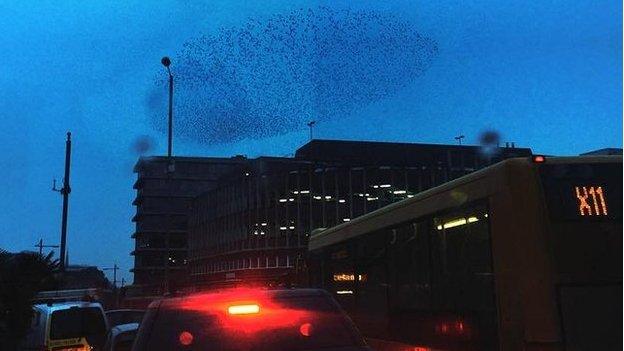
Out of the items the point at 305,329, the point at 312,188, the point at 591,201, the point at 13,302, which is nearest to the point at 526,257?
the point at 591,201

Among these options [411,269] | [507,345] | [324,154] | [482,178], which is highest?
[324,154]

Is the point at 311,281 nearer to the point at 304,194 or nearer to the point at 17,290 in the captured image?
the point at 17,290

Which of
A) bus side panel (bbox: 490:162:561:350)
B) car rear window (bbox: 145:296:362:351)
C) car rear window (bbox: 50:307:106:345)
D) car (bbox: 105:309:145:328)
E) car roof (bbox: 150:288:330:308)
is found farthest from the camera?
car (bbox: 105:309:145:328)

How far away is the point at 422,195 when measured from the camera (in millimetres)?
9773

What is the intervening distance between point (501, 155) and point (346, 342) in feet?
228

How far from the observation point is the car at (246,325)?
4.76m

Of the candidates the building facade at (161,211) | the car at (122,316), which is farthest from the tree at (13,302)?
the building facade at (161,211)

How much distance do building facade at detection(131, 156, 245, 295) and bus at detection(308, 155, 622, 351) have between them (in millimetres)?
113418

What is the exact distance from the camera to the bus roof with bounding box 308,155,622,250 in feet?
25.5

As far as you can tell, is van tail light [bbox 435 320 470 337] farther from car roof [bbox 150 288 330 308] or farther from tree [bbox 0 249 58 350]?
tree [bbox 0 249 58 350]

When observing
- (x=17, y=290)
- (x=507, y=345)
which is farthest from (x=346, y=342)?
(x=17, y=290)

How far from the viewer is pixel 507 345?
7414mm

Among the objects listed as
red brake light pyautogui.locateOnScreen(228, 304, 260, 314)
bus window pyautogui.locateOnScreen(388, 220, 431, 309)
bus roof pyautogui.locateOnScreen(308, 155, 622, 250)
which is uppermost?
bus roof pyautogui.locateOnScreen(308, 155, 622, 250)

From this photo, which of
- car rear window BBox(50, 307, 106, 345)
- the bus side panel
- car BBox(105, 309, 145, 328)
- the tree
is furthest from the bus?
car BBox(105, 309, 145, 328)
